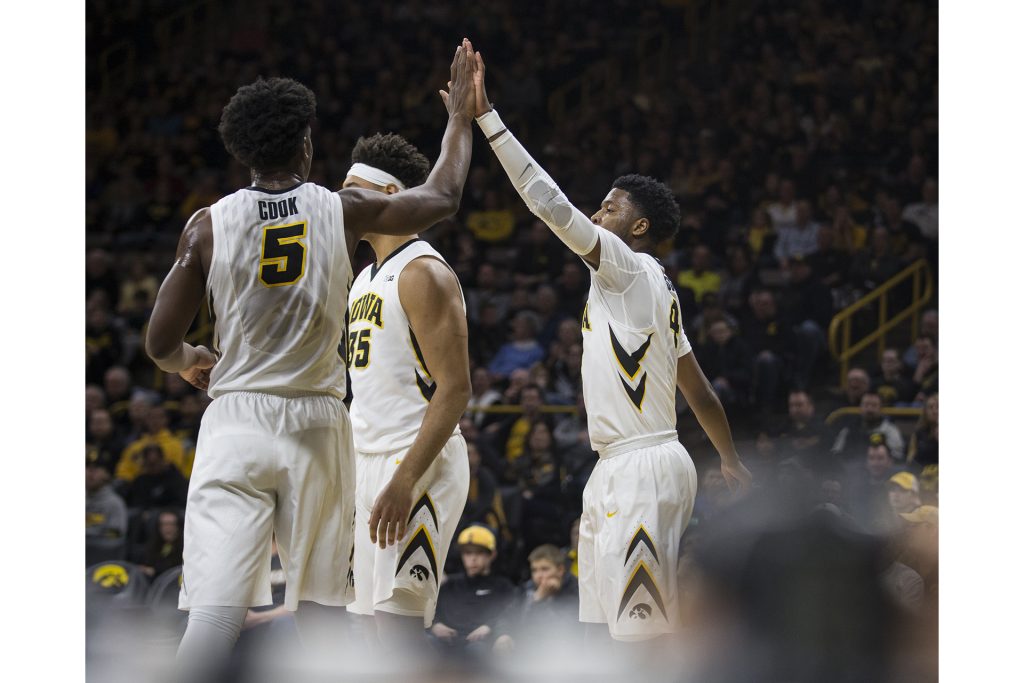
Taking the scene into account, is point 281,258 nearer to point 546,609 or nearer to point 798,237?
point 546,609

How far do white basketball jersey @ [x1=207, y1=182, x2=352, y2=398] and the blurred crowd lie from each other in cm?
233

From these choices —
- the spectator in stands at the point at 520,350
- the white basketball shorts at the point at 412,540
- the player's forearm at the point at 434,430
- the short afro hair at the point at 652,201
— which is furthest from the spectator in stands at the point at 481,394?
the player's forearm at the point at 434,430

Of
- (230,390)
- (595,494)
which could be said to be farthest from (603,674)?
(230,390)

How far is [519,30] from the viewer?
1429 cm

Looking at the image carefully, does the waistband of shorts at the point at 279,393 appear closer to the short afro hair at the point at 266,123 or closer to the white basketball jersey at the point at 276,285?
the white basketball jersey at the point at 276,285

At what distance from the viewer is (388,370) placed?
4301 millimetres

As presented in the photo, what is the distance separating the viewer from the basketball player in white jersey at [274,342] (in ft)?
11.1

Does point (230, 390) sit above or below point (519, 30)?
below

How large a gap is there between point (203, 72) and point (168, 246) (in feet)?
11.1

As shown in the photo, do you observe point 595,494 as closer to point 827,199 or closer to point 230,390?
point 230,390

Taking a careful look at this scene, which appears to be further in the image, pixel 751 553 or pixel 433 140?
pixel 433 140

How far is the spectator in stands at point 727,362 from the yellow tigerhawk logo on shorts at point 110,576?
4509mm

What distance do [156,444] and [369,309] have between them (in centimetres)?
483

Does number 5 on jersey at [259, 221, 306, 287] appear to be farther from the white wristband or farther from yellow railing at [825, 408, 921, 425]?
yellow railing at [825, 408, 921, 425]
